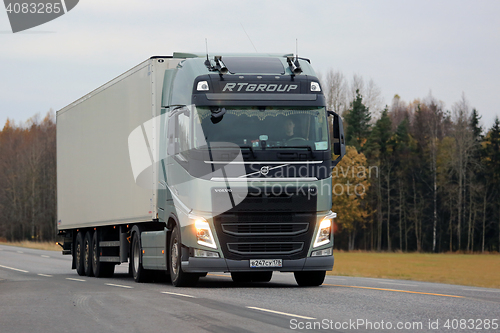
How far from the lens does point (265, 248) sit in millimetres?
14062

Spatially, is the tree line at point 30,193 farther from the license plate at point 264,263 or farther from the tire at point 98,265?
the license plate at point 264,263

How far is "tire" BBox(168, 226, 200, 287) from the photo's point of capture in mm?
14602

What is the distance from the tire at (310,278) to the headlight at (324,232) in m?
1.15

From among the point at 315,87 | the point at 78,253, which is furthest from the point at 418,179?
the point at 315,87

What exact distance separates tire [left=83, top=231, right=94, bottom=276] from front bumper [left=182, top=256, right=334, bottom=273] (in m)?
8.45

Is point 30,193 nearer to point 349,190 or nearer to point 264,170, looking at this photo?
point 349,190

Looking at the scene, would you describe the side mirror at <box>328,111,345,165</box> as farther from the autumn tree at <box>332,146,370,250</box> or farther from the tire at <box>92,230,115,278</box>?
the autumn tree at <box>332,146,370,250</box>

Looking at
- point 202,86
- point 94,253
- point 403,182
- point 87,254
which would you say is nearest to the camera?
point 202,86

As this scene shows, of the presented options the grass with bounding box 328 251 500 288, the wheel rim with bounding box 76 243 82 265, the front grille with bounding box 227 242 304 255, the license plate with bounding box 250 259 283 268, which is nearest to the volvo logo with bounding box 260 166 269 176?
the front grille with bounding box 227 242 304 255

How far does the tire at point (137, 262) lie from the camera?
17375mm

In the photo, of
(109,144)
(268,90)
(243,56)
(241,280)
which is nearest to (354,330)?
(268,90)

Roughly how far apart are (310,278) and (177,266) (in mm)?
2786

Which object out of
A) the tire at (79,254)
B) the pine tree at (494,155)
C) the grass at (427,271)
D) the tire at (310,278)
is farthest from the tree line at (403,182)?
the tire at (310,278)

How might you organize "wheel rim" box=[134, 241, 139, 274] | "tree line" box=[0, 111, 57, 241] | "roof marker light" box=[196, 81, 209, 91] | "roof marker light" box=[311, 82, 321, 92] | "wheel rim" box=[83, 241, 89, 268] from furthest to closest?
1. "tree line" box=[0, 111, 57, 241]
2. "wheel rim" box=[83, 241, 89, 268]
3. "wheel rim" box=[134, 241, 139, 274]
4. "roof marker light" box=[311, 82, 321, 92]
5. "roof marker light" box=[196, 81, 209, 91]
